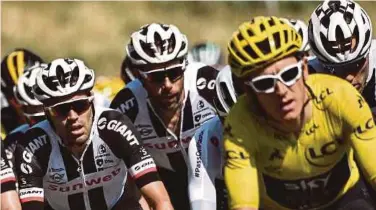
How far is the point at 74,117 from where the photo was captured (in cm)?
941

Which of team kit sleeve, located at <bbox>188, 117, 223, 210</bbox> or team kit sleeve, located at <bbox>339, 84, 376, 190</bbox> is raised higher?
team kit sleeve, located at <bbox>339, 84, 376, 190</bbox>

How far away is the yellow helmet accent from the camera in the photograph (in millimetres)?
7220

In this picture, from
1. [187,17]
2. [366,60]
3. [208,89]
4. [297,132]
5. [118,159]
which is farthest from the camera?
[187,17]

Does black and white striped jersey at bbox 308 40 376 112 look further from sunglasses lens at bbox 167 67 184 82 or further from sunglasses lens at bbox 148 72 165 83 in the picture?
sunglasses lens at bbox 148 72 165 83

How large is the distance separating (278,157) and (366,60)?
5.73 feet

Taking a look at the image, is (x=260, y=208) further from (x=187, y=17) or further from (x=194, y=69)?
(x=187, y=17)

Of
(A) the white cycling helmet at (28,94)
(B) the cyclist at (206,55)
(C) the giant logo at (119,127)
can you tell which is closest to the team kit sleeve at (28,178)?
(C) the giant logo at (119,127)

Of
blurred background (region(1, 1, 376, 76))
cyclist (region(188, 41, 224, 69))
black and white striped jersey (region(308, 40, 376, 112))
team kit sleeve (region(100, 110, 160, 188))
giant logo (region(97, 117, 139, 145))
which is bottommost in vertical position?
blurred background (region(1, 1, 376, 76))

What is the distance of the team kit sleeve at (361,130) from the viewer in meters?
7.22

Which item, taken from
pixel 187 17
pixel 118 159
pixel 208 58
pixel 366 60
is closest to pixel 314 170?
pixel 366 60

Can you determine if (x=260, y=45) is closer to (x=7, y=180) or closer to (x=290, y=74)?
(x=290, y=74)

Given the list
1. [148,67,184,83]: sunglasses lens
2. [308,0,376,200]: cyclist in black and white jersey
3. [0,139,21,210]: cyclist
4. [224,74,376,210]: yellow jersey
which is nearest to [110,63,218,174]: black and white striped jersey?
[148,67,184,83]: sunglasses lens

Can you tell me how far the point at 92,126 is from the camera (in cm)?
963

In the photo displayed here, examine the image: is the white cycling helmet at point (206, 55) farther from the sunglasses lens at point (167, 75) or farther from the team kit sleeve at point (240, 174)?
the team kit sleeve at point (240, 174)
